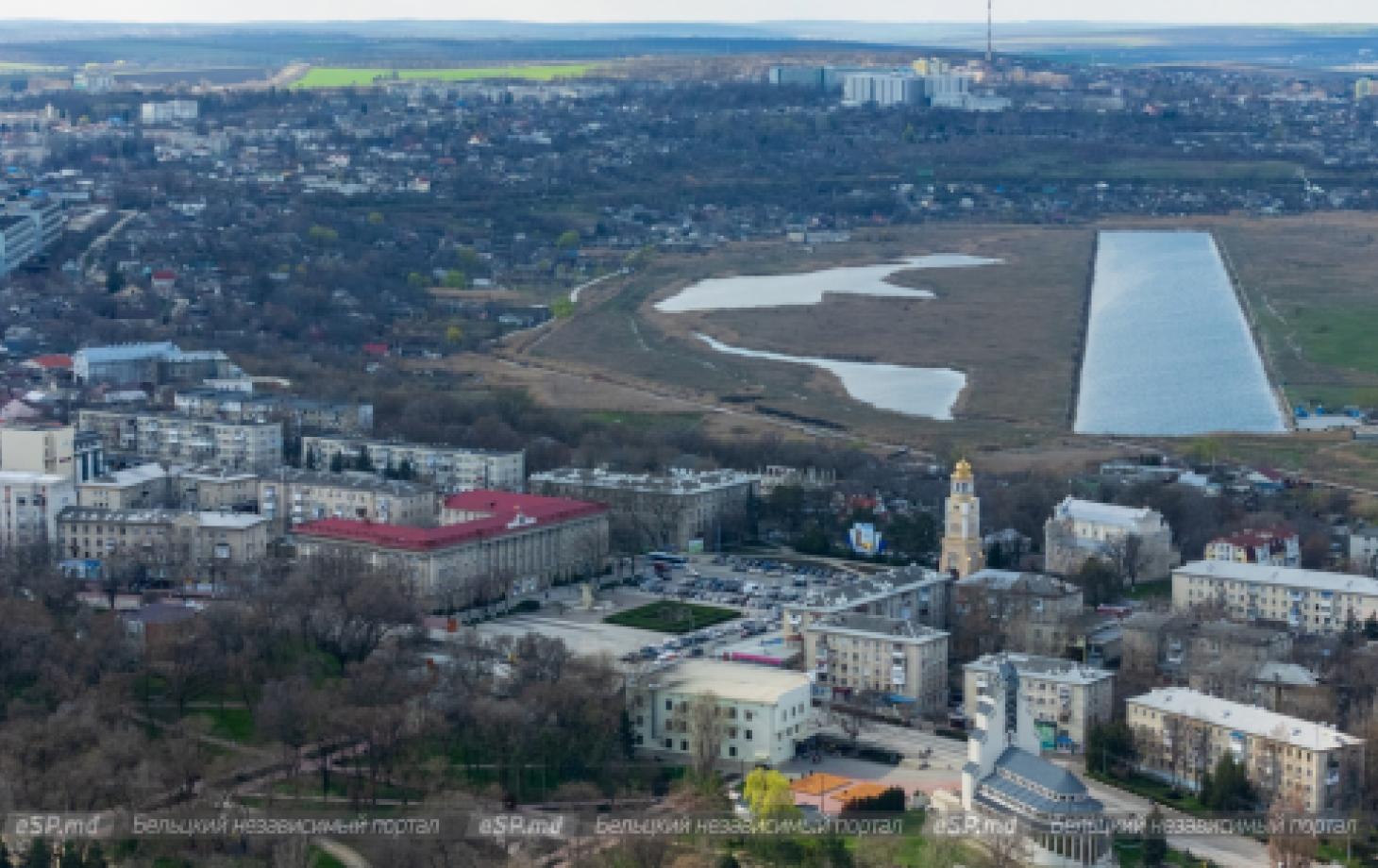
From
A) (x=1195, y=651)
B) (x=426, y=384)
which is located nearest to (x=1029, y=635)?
(x=1195, y=651)

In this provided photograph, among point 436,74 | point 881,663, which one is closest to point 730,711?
point 881,663

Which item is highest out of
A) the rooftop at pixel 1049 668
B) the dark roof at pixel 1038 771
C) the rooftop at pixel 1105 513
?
the dark roof at pixel 1038 771

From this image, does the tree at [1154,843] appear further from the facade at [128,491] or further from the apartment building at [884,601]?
the facade at [128,491]

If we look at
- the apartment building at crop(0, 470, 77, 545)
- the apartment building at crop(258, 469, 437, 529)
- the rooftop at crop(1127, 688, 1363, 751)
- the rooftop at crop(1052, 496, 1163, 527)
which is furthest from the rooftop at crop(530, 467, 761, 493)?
the rooftop at crop(1127, 688, 1363, 751)

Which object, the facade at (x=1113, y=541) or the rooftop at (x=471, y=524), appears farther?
the facade at (x=1113, y=541)

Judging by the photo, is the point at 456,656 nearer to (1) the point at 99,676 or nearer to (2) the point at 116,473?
(1) the point at 99,676

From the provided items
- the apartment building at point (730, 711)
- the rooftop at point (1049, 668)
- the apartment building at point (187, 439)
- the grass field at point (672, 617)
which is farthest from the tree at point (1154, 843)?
the apartment building at point (187, 439)
